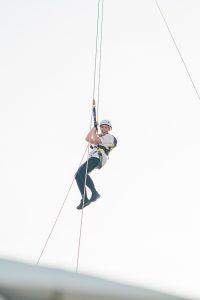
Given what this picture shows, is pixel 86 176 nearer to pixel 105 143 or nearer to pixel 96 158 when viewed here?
pixel 96 158

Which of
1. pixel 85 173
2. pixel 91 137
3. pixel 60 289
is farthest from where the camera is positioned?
pixel 85 173

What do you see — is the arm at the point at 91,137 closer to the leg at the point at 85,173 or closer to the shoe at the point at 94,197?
the leg at the point at 85,173

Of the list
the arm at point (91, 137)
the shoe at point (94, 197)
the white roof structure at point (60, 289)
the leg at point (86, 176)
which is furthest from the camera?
the shoe at point (94, 197)

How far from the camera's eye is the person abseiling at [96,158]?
6.29 meters

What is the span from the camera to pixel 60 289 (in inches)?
44.1

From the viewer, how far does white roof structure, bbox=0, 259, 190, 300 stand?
111 cm

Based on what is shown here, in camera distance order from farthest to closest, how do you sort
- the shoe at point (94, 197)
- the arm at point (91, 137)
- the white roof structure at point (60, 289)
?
1. the shoe at point (94, 197)
2. the arm at point (91, 137)
3. the white roof structure at point (60, 289)

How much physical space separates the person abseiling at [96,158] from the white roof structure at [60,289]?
16.4ft

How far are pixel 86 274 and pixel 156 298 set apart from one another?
0.77ft

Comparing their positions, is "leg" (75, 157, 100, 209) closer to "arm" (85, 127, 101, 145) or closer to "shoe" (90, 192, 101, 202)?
"shoe" (90, 192, 101, 202)

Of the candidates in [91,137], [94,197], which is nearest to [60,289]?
[91,137]

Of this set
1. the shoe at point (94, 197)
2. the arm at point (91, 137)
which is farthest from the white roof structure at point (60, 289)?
the shoe at point (94, 197)

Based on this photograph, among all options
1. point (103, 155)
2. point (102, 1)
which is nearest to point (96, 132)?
point (103, 155)

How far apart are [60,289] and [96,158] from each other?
525cm
